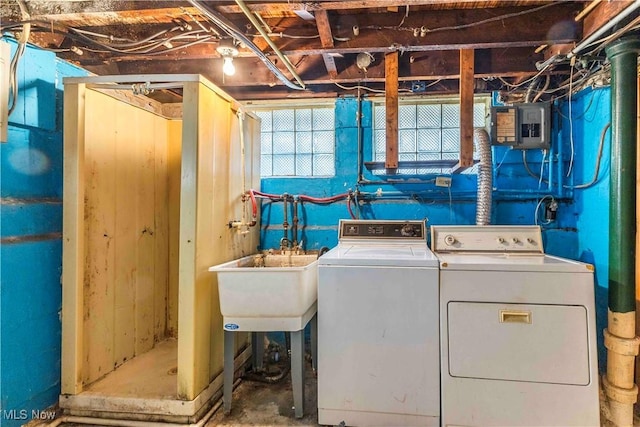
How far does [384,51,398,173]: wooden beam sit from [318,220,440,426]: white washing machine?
833mm

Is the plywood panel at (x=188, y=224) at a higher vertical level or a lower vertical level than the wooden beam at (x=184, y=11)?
lower

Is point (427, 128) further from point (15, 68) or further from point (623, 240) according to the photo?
point (15, 68)

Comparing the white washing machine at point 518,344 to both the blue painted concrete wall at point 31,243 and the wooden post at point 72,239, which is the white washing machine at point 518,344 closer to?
the wooden post at point 72,239

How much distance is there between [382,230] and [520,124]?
1.41 meters

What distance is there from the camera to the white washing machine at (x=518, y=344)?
163 cm

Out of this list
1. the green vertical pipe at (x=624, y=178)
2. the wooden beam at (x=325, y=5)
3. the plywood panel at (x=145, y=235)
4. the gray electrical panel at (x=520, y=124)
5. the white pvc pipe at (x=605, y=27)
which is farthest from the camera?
the gray electrical panel at (x=520, y=124)

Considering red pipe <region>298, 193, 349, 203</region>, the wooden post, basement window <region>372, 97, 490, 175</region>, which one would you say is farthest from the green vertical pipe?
the wooden post

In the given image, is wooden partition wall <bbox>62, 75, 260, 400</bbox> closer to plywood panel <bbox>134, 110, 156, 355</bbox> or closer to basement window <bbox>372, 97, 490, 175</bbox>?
plywood panel <bbox>134, 110, 156, 355</bbox>

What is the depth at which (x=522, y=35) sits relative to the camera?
6.41ft

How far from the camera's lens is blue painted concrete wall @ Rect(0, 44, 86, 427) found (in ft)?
5.44

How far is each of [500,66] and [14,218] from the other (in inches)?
125

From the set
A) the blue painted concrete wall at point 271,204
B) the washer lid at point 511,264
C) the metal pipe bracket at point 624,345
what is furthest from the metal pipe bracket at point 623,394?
the washer lid at point 511,264

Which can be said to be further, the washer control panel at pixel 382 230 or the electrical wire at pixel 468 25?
the washer control panel at pixel 382 230

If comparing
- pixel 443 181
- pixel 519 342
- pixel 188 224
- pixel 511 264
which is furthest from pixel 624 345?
pixel 188 224
